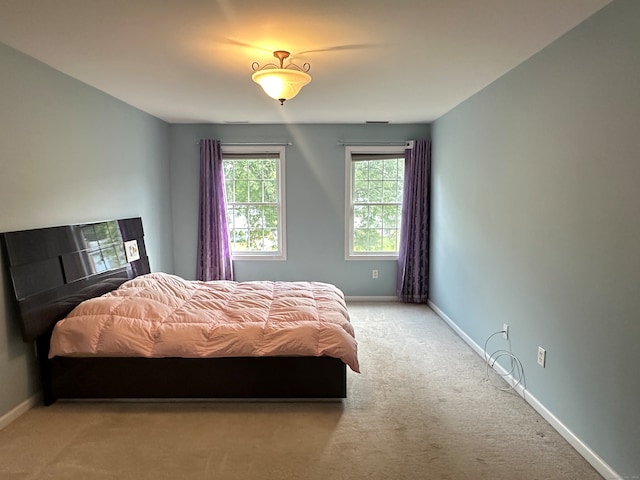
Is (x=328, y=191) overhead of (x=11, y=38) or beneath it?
beneath

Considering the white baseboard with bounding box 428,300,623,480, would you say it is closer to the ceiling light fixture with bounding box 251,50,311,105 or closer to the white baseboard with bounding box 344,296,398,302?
the white baseboard with bounding box 344,296,398,302

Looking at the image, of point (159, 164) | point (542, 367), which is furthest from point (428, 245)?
point (159, 164)

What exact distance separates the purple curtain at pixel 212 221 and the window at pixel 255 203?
6.9 inches

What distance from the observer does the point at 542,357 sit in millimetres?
2570

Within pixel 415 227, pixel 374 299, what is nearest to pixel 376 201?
pixel 415 227

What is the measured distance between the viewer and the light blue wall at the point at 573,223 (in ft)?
6.15

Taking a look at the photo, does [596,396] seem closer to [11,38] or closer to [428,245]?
[428,245]

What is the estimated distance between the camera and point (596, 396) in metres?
2.08

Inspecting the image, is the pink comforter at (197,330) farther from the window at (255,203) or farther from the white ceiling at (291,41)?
the window at (255,203)

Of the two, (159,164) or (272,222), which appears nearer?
(159,164)

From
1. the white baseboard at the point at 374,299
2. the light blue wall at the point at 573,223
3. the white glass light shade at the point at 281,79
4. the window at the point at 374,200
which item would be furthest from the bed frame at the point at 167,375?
the window at the point at 374,200

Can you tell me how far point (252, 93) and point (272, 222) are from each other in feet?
6.78

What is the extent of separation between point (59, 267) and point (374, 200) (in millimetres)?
3723

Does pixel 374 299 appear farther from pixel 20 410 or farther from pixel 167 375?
pixel 20 410
